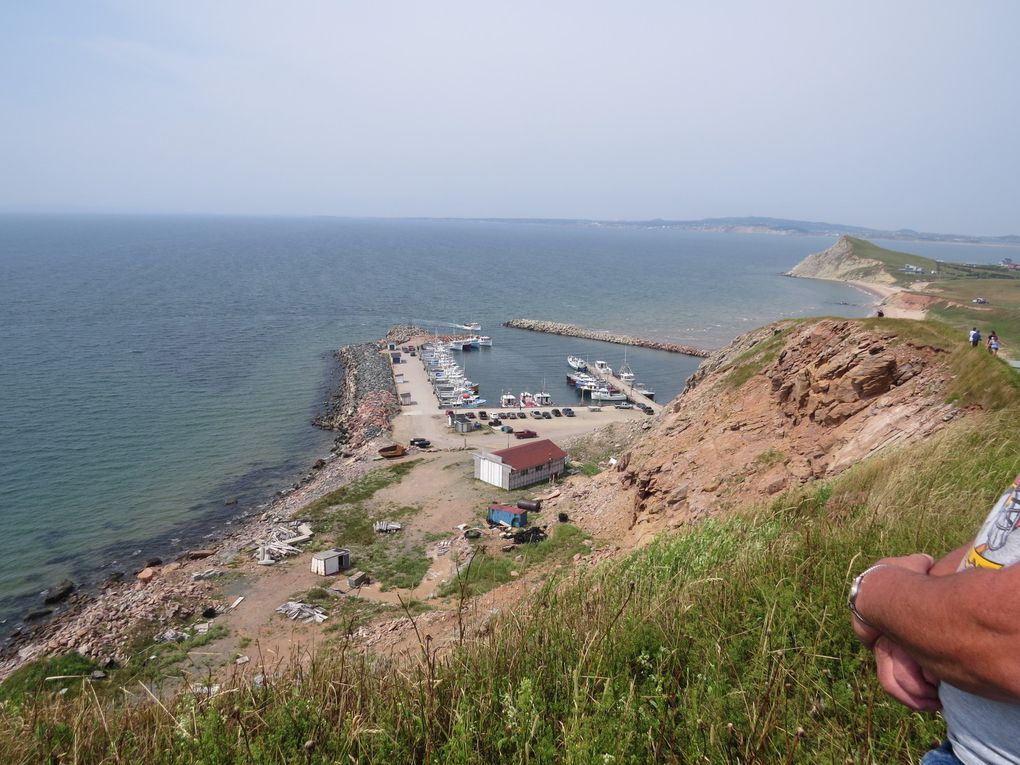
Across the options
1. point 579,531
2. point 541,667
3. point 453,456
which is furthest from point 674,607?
point 453,456

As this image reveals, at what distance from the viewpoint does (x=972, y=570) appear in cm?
168

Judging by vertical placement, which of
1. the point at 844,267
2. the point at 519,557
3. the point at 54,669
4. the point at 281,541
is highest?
the point at 844,267

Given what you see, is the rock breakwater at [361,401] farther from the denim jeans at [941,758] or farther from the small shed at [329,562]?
the denim jeans at [941,758]

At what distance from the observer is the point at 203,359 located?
60.1 metres

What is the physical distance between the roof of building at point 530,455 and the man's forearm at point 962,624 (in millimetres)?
29383

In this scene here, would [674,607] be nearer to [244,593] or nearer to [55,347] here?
[244,593]

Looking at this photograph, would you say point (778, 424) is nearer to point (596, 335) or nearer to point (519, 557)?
point (519, 557)

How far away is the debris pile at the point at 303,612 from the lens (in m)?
19.8

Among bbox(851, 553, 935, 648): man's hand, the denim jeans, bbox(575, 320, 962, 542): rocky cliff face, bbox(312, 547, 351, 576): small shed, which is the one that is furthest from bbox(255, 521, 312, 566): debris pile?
the denim jeans

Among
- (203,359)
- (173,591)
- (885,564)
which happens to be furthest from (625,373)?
(885,564)

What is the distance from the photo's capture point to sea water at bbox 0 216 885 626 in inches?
1226

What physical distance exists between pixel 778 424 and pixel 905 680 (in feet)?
69.1

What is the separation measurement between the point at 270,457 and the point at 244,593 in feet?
60.7

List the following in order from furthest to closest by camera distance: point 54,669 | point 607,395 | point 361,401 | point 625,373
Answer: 1. point 625,373
2. point 607,395
3. point 361,401
4. point 54,669
